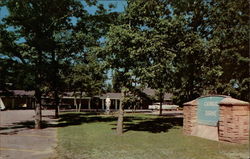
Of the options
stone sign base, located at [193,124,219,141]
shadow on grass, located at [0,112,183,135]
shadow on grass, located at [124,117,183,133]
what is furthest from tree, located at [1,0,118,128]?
stone sign base, located at [193,124,219,141]

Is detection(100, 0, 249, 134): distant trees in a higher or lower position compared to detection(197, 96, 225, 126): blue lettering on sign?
higher

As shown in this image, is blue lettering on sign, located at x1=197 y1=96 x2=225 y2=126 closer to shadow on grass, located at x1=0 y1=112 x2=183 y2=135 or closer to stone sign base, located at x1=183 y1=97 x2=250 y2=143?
stone sign base, located at x1=183 y1=97 x2=250 y2=143

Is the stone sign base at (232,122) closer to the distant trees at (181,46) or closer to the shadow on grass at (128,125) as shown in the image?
the distant trees at (181,46)

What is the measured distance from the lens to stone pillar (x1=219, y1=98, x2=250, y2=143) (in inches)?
428

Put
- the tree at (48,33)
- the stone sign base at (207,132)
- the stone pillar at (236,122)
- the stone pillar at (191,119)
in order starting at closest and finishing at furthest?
the stone pillar at (236,122) < the stone sign base at (207,132) < the stone pillar at (191,119) < the tree at (48,33)

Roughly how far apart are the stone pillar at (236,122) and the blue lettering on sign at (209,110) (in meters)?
1.01

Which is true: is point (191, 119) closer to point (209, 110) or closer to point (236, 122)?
point (209, 110)

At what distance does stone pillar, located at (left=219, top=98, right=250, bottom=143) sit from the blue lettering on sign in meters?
1.01

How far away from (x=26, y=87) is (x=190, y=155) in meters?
12.5

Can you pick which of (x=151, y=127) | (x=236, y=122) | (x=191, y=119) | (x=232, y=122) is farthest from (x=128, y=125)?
(x=236, y=122)

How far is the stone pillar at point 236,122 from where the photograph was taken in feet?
35.6

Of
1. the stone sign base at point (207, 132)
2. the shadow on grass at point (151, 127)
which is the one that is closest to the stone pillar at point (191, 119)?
the stone sign base at point (207, 132)

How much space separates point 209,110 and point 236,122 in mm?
1988

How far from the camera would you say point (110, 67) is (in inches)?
563
